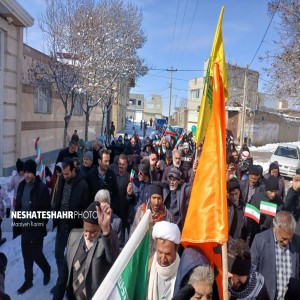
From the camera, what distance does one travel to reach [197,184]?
8.15ft

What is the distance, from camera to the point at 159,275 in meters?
2.58

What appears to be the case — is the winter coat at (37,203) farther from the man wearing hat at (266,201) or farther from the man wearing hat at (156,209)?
the man wearing hat at (266,201)

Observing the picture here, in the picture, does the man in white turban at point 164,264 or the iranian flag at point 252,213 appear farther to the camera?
the iranian flag at point 252,213

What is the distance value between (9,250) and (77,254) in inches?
130

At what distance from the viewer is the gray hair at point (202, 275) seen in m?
2.21

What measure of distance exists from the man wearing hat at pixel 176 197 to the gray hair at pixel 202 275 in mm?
2283

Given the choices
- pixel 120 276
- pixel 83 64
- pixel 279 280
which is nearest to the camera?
pixel 120 276

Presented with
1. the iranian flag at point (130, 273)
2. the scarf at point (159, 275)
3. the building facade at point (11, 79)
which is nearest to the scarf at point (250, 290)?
the scarf at point (159, 275)

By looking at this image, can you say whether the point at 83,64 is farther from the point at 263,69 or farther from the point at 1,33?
the point at 263,69

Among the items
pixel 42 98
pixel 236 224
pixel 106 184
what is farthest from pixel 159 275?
pixel 42 98

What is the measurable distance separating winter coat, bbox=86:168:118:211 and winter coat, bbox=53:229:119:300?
2205mm

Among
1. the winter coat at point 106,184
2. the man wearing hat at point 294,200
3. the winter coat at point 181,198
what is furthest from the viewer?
the winter coat at point 106,184

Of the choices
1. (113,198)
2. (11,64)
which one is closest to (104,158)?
(113,198)

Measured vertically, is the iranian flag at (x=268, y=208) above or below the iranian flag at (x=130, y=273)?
below
